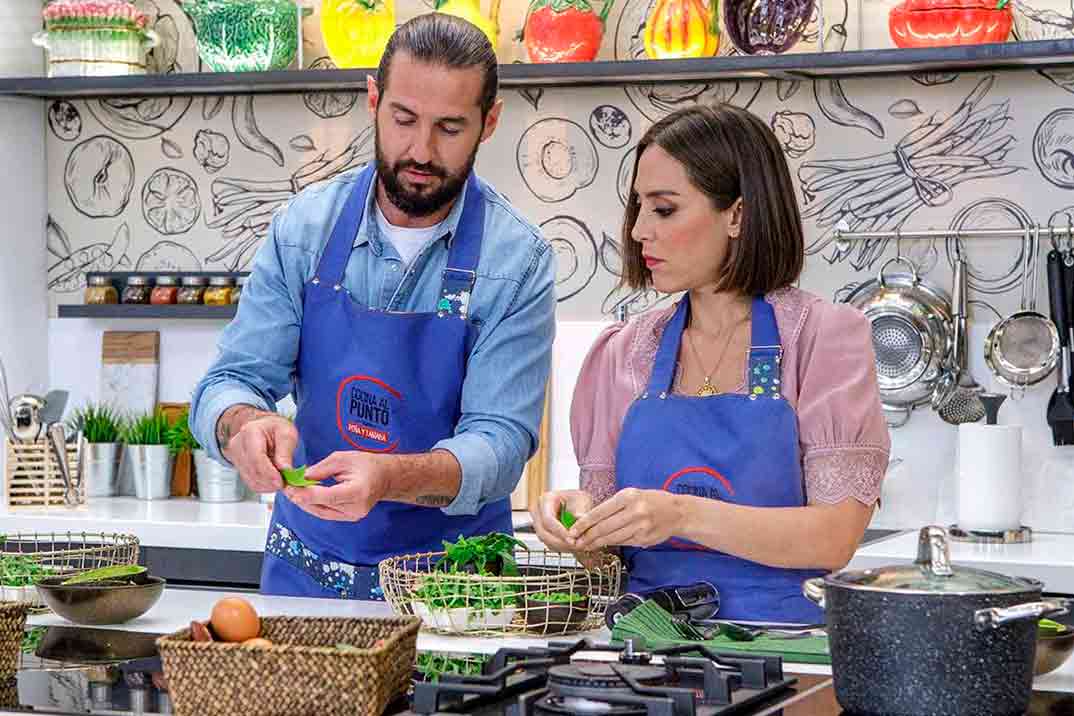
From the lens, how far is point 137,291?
425 centimetres

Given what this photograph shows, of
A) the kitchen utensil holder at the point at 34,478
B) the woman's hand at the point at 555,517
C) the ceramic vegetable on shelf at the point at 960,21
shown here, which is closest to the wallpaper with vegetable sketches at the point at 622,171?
the ceramic vegetable on shelf at the point at 960,21

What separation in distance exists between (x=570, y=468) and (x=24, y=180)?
1622 millimetres

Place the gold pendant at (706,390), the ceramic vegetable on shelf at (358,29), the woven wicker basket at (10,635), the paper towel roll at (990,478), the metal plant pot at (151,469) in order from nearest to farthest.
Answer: the woven wicker basket at (10,635) → the gold pendant at (706,390) → the paper towel roll at (990,478) → the ceramic vegetable on shelf at (358,29) → the metal plant pot at (151,469)

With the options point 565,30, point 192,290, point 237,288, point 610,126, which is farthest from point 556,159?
point 192,290

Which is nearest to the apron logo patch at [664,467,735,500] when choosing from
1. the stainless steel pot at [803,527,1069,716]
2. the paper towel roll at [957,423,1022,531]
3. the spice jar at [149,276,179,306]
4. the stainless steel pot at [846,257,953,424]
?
the stainless steel pot at [803,527,1069,716]

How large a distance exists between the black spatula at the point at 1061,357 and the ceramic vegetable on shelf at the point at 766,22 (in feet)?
2.38

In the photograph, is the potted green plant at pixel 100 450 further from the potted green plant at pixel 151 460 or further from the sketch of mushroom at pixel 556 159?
the sketch of mushroom at pixel 556 159

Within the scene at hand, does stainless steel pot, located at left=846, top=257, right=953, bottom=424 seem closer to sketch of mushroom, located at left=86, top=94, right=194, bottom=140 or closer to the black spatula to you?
the black spatula

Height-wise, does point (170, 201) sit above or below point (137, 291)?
above

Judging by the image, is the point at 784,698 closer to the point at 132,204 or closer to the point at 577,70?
the point at 577,70

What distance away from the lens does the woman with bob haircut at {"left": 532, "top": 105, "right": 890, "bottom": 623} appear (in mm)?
2207

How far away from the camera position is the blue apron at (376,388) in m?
2.52

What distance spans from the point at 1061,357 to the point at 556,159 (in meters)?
1.24

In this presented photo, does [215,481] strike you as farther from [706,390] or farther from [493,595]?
[493,595]
